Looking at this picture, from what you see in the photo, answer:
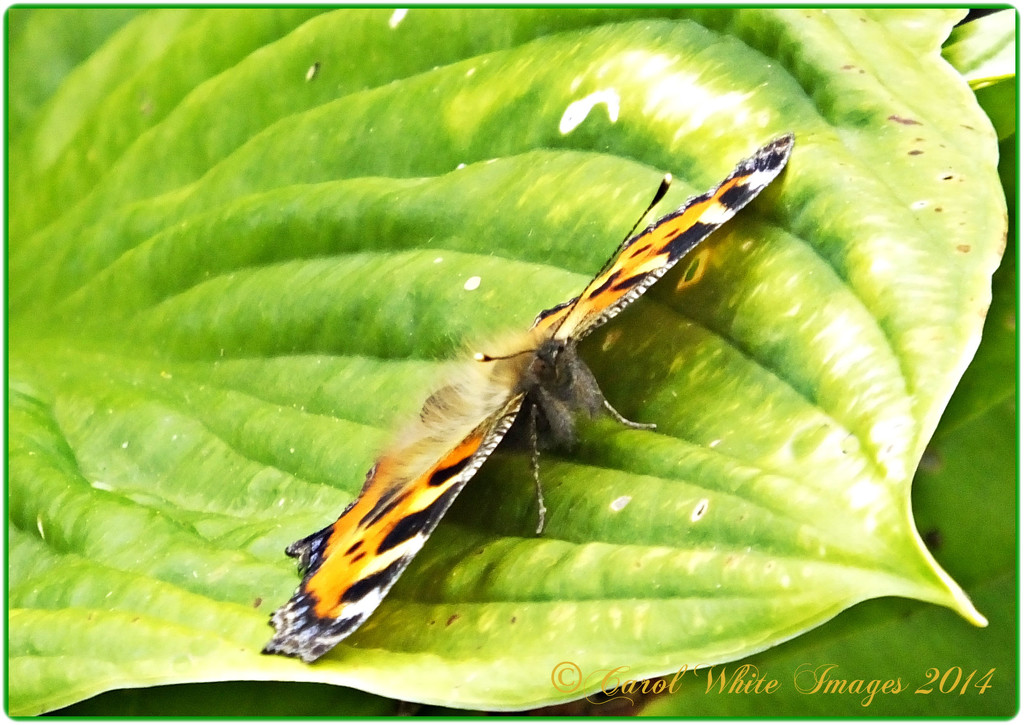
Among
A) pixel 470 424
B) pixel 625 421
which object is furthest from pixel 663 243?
pixel 470 424

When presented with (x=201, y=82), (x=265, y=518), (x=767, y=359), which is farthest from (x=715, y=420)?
(x=201, y=82)

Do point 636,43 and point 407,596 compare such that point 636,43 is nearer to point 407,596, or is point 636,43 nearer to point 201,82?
point 407,596

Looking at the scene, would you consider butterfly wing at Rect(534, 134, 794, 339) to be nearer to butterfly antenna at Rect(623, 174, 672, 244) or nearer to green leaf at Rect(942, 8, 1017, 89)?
butterfly antenna at Rect(623, 174, 672, 244)

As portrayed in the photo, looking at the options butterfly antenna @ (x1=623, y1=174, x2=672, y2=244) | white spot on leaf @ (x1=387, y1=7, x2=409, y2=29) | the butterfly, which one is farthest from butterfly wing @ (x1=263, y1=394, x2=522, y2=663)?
white spot on leaf @ (x1=387, y1=7, x2=409, y2=29)

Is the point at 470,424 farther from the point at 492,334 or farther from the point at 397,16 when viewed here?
the point at 397,16

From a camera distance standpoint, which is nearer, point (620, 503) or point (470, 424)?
point (620, 503)

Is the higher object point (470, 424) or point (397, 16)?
point (397, 16)

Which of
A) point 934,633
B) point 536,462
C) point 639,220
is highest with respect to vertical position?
point 639,220
